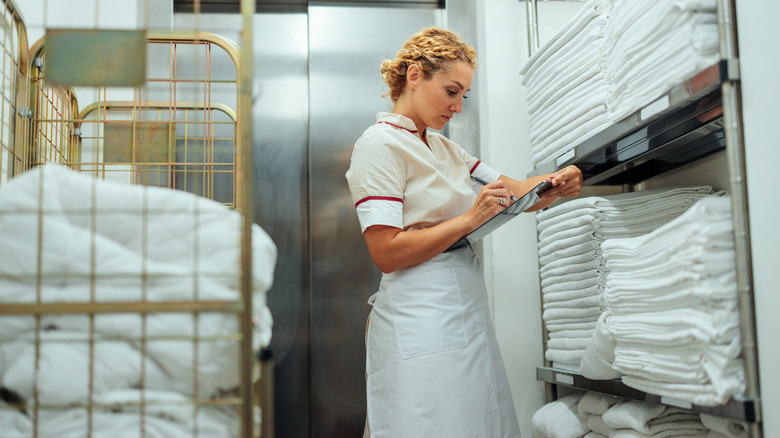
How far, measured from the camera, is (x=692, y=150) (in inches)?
65.0

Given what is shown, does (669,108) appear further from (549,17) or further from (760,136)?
(549,17)

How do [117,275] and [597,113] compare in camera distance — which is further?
[597,113]

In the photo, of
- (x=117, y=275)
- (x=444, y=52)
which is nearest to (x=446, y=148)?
(x=444, y=52)

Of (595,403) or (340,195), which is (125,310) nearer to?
(595,403)

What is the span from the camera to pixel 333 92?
8.02ft

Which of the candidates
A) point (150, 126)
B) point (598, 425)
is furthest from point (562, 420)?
point (150, 126)

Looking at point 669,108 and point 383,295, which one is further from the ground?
point 669,108

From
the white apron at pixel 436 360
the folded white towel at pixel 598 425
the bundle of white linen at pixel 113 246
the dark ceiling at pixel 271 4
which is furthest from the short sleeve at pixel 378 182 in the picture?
the dark ceiling at pixel 271 4

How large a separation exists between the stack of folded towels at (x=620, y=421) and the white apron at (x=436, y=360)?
0.77 feet

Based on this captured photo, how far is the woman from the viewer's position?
1.51 metres

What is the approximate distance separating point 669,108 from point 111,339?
1.05 metres

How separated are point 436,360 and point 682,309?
0.59 meters

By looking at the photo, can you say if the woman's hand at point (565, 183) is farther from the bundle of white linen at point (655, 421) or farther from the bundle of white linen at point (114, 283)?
the bundle of white linen at point (114, 283)

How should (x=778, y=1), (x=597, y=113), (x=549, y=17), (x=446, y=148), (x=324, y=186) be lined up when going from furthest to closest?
(x=324, y=186) < (x=549, y=17) < (x=446, y=148) < (x=597, y=113) < (x=778, y=1)
